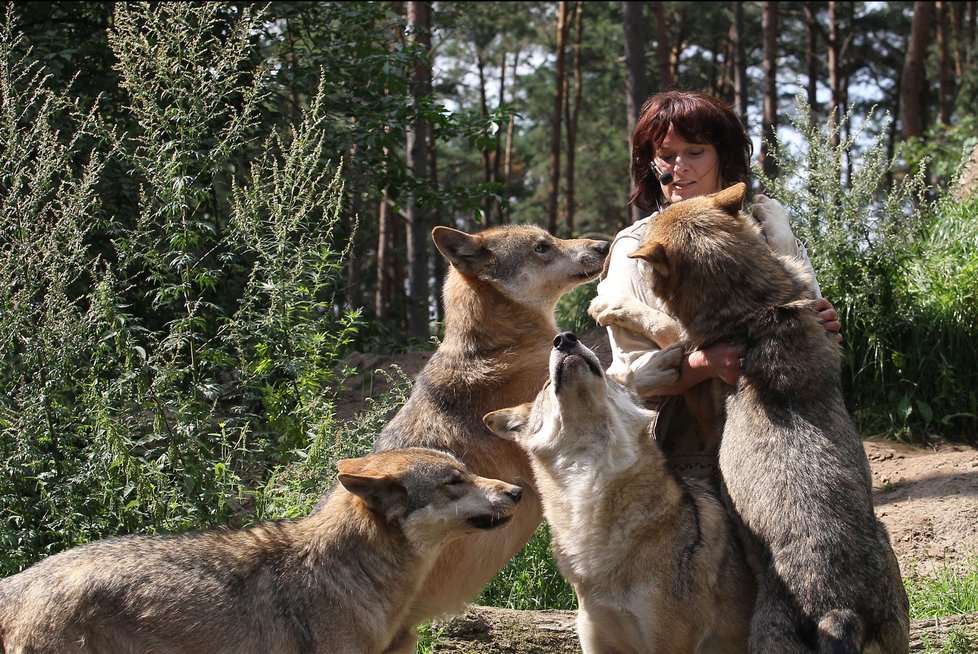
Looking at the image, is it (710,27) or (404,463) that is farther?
(710,27)

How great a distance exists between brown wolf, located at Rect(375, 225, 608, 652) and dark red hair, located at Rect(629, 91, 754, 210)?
68cm

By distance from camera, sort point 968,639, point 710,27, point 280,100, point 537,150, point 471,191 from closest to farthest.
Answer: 1. point 968,639
2. point 280,100
3. point 471,191
4. point 710,27
5. point 537,150

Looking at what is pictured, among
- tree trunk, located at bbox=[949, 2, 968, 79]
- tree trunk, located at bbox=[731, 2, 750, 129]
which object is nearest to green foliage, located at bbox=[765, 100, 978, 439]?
tree trunk, located at bbox=[731, 2, 750, 129]

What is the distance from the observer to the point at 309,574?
182 inches

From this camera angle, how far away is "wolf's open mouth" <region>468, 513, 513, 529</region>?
4.59 metres

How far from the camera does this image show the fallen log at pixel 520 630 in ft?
17.8

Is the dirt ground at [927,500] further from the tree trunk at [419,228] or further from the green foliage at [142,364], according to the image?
the tree trunk at [419,228]

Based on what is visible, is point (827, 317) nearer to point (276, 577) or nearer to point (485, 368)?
point (485, 368)

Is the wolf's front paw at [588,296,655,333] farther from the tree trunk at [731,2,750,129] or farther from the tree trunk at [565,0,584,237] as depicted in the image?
the tree trunk at [565,0,584,237]

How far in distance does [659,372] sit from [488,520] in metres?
1.19

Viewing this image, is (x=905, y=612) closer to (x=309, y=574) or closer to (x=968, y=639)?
(x=968, y=639)

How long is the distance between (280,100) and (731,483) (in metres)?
7.88

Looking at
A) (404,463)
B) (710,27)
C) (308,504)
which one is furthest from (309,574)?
(710,27)

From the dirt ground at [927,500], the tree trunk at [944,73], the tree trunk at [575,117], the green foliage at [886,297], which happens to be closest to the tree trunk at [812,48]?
the tree trunk at [944,73]
